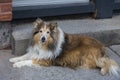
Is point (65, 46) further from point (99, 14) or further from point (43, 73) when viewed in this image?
point (99, 14)

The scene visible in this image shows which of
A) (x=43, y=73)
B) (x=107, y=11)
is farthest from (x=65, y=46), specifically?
(x=107, y=11)

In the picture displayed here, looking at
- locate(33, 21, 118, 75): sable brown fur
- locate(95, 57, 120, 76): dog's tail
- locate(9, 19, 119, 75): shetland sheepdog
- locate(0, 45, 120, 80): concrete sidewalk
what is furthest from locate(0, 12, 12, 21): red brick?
locate(95, 57, 120, 76): dog's tail

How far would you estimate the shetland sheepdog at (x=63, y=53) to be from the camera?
485 centimetres

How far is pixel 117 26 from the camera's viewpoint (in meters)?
5.82

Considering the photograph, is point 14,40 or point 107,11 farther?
point 107,11

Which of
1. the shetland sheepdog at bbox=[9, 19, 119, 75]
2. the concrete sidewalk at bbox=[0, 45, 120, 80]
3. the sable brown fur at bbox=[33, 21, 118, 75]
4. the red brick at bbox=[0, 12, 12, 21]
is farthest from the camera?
the red brick at bbox=[0, 12, 12, 21]

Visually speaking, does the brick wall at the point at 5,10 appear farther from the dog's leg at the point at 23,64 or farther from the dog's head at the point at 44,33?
the dog's leg at the point at 23,64

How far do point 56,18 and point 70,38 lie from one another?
0.93 meters

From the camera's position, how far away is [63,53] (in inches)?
196

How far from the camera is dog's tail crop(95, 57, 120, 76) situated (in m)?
4.86

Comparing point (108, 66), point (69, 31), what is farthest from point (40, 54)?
point (108, 66)

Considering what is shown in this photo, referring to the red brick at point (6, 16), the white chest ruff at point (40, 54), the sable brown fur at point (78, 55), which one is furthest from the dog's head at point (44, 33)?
the red brick at point (6, 16)

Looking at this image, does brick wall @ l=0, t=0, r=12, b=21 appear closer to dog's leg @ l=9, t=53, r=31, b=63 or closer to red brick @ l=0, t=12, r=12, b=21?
red brick @ l=0, t=12, r=12, b=21

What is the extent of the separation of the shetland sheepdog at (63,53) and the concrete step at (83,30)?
23 centimetres
